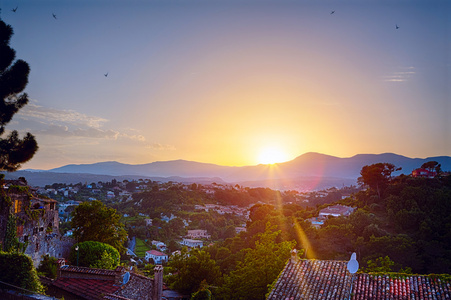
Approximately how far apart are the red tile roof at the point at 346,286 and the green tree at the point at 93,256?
31.0ft

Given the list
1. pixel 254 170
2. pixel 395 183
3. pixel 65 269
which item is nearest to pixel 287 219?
pixel 395 183

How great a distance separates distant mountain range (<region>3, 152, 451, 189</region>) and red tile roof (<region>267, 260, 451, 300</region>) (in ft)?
90.1

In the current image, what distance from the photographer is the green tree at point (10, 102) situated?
527 inches

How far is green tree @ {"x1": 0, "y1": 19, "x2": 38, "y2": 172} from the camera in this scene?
13.4 m

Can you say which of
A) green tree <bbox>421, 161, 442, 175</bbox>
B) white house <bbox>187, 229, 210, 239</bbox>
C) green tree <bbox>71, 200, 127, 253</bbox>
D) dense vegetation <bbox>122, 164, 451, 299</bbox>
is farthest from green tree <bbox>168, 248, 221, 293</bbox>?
white house <bbox>187, 229, 210, 239</bbox>

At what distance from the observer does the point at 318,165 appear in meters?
128

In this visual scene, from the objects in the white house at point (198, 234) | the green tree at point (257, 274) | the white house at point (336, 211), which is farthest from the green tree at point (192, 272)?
the white house at point (198, 234)

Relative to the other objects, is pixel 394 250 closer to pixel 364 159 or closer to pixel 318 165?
pixel 364 159

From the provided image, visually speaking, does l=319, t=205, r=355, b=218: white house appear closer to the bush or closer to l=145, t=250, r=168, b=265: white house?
l=145, t=250, r=168, b=265: white house

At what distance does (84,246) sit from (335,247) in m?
15.5

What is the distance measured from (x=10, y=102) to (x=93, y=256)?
7.73 m

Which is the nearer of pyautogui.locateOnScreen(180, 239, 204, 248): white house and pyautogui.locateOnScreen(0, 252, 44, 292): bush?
pyautogui.locateOnScreen(0, 252, 44, 292): bush

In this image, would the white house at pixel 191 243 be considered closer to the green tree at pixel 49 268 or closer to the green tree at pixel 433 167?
the green tree at pixel 49 268

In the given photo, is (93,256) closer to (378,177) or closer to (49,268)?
(49,268)
